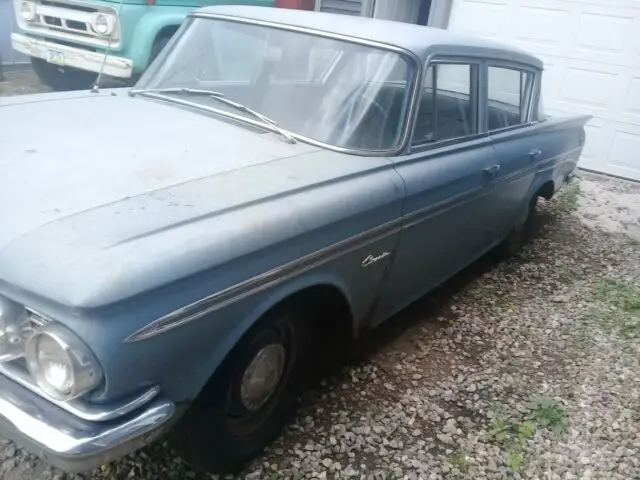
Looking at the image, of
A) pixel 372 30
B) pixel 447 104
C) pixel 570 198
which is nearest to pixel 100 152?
pixel 372 30

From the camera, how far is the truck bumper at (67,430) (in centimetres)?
172

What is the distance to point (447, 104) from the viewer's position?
3373mm

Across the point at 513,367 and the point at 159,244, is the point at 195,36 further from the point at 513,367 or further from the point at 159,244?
the point at 513,367

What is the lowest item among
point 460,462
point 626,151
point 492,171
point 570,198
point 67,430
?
point 570,198

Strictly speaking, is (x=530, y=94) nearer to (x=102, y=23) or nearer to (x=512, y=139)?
(x=512, y=139)

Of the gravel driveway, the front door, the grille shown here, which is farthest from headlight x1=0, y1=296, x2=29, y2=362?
the grille

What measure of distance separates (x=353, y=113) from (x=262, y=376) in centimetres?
129

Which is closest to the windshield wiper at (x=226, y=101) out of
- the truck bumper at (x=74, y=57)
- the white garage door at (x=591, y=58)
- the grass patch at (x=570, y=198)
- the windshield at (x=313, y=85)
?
the windshield at (x=313, y=85)

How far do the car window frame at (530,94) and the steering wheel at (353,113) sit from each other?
1.02m

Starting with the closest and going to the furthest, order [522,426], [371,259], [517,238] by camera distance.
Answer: [371,259], [522,426], [517,238]

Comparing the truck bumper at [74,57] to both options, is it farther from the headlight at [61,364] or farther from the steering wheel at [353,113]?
the headlight at [61,364]

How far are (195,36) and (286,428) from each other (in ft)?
7.18

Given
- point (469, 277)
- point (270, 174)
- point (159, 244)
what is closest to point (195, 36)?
point (270, 174)

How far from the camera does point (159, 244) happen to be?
73.9 inches
